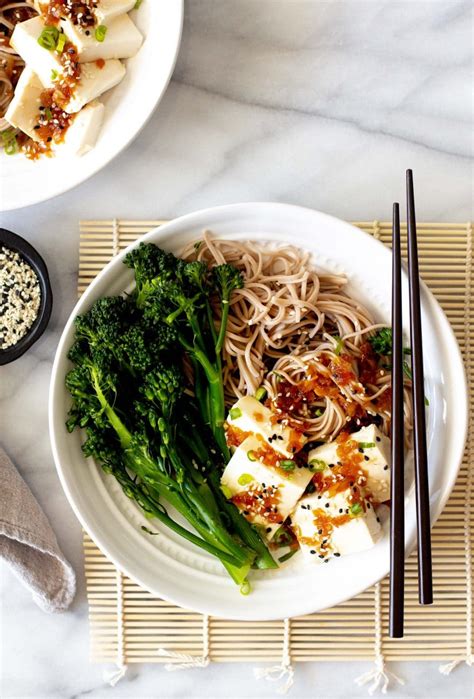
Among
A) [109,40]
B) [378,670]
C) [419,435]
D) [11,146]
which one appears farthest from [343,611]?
A: [109,40]

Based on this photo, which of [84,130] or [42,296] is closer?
[84,130]

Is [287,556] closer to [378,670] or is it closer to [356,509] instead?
[356,509]

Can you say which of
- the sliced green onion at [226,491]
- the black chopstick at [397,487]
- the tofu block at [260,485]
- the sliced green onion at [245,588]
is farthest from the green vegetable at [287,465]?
the sliced green onion at [245,588]

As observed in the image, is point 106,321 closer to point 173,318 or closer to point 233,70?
point 173,318

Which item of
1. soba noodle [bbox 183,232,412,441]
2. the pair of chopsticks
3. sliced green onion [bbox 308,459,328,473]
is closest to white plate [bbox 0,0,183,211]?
soba noodle [bbox 183,232,412,441]

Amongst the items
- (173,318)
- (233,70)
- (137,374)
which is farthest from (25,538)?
(233,70)

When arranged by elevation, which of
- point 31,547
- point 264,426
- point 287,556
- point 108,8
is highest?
point 108,8

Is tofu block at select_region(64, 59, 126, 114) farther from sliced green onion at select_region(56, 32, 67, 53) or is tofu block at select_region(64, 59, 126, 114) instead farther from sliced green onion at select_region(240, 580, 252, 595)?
sliced green onion at select_region(240, 580, 252, 595)
